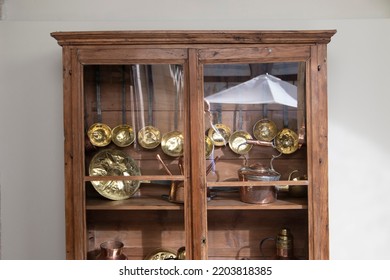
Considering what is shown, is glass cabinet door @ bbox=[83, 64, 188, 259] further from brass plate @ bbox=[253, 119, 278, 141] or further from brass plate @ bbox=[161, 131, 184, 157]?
brass plate @ bbox=[253, 119, 278, 141]

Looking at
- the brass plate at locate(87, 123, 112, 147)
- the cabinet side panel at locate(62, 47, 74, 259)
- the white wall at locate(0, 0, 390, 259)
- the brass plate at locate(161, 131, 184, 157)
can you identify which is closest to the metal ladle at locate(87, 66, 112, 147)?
the brass plate at locate(87, 123, 112, 147)

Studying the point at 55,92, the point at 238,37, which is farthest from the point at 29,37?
the point at 238,37

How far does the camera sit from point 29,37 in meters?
2.04

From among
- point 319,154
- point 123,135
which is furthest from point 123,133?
point 319,154

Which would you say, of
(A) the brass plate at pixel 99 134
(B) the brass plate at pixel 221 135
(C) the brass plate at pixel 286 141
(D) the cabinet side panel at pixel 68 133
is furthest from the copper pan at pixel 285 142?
(D) the cabinet side panel at pixel 68 133

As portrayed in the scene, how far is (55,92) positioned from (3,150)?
43cm

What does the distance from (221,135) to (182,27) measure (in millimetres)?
681

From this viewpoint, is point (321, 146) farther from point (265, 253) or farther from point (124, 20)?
point (124, 20)

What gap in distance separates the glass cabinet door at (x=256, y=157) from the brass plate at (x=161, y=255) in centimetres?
19

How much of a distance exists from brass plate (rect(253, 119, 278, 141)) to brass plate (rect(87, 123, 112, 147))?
71 centimetres

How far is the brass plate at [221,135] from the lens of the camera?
1.76m

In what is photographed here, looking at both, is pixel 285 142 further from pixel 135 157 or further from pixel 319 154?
pixel 135 157

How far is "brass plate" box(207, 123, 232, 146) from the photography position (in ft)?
5.78

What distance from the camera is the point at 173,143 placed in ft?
5.71
